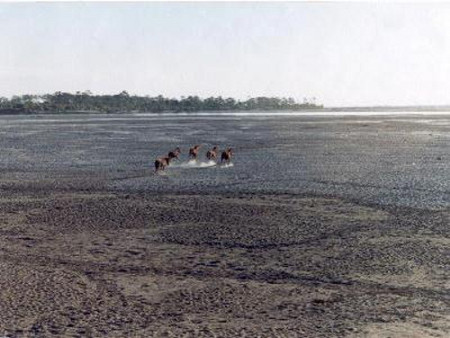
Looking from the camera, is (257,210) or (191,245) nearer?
(191,245)

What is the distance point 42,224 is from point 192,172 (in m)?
10.3

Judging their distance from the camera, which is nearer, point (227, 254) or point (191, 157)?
point (227, 254)

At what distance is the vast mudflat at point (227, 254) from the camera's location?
A: 25.7ft

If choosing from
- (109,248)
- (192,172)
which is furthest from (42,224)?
(192,172)

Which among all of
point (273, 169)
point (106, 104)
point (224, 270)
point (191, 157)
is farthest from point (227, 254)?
point (106, 104)

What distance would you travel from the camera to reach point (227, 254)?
11234 mm

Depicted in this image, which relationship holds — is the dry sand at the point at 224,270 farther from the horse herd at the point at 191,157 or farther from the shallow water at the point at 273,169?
the horse herd at the point at 191,157

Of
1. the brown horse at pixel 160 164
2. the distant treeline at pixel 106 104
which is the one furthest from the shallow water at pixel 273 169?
the distant treeline at pixel 106 104

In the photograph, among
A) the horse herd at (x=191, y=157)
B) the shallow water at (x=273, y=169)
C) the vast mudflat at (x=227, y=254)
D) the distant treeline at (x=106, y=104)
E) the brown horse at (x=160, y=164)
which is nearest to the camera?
the vast mudflat at (x=227, y=254)

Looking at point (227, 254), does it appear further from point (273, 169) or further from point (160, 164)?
point (273, 169)

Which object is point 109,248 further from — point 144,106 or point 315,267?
point 144,106

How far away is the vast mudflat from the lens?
783 centimetres

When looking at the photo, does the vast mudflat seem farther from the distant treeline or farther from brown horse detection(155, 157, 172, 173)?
the distant treeline

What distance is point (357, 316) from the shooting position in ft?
26.0
